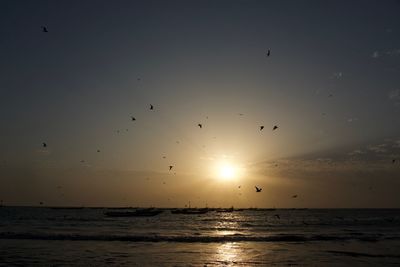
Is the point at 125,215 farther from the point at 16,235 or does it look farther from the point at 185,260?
the point at 185,260

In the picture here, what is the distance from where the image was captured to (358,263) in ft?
87.9

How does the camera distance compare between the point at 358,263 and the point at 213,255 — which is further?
the point at 213,255

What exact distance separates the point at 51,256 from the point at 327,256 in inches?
754

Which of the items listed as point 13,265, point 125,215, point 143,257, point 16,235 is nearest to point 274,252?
point 143,257

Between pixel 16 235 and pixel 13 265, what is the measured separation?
901 inches

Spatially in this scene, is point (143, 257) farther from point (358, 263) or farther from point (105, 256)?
point (358, 263)

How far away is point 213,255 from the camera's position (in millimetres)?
30719

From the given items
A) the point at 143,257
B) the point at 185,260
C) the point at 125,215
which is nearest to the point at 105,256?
the point at 143,257

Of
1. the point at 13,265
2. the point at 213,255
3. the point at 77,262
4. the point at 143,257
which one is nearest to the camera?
the point at 13,265

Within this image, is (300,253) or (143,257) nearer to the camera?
(143,257)

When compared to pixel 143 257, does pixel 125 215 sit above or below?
above

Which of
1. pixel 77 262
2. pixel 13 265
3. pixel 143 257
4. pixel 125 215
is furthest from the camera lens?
pixel 125 215

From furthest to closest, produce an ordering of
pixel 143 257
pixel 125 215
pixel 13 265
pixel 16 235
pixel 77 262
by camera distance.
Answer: pixel 125 215 → pixel 16 235 → pixel 143 257 → pixel 77 262 → pixel 13 265

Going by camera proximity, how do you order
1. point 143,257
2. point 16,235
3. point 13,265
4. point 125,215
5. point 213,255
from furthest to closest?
1. point 125,215
2. point 16,235
3. point 213,255
4. point 143,257
5. point 13,265
